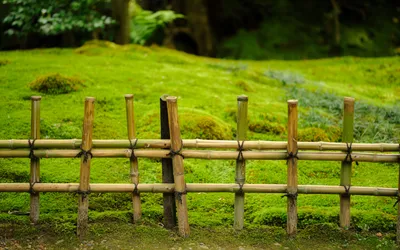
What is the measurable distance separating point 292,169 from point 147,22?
899 cm

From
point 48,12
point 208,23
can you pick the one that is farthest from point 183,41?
point 48,12

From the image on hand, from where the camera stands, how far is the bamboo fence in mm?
5348

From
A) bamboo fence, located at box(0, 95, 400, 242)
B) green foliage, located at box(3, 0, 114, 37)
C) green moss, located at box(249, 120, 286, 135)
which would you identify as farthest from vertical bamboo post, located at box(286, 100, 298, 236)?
green foliage, located at box(3, 0, 114, 37)

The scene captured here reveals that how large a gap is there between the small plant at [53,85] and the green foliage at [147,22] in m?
4.90

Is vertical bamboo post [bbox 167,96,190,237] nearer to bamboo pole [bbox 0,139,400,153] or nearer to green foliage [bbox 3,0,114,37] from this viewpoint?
bamboo pole [bbox 0,139,400,153]

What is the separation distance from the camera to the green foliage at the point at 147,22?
42.7ft

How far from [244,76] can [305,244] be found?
5.75 meters

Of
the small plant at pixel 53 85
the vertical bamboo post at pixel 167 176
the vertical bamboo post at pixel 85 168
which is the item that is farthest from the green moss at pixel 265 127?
the vertical bamboo post at pixel 85 168

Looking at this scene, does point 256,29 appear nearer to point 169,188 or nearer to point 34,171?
point 169,188

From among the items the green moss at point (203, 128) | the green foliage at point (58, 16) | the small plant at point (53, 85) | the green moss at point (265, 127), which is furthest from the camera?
the green foliage at point (58, 16)

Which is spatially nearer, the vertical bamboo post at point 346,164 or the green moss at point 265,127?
the vertical bamboo post at point 346,164

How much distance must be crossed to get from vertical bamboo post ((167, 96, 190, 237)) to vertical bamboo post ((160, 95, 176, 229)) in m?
0.14

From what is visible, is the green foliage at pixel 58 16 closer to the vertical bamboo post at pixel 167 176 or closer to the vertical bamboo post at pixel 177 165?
the vertical bamboo post at pixel 167 176

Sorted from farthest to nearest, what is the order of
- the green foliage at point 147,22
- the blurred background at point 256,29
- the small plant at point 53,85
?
1. the blurred background at point 256,29
2. the green foliage at point 147,22
3. the small plant at point 53,85
